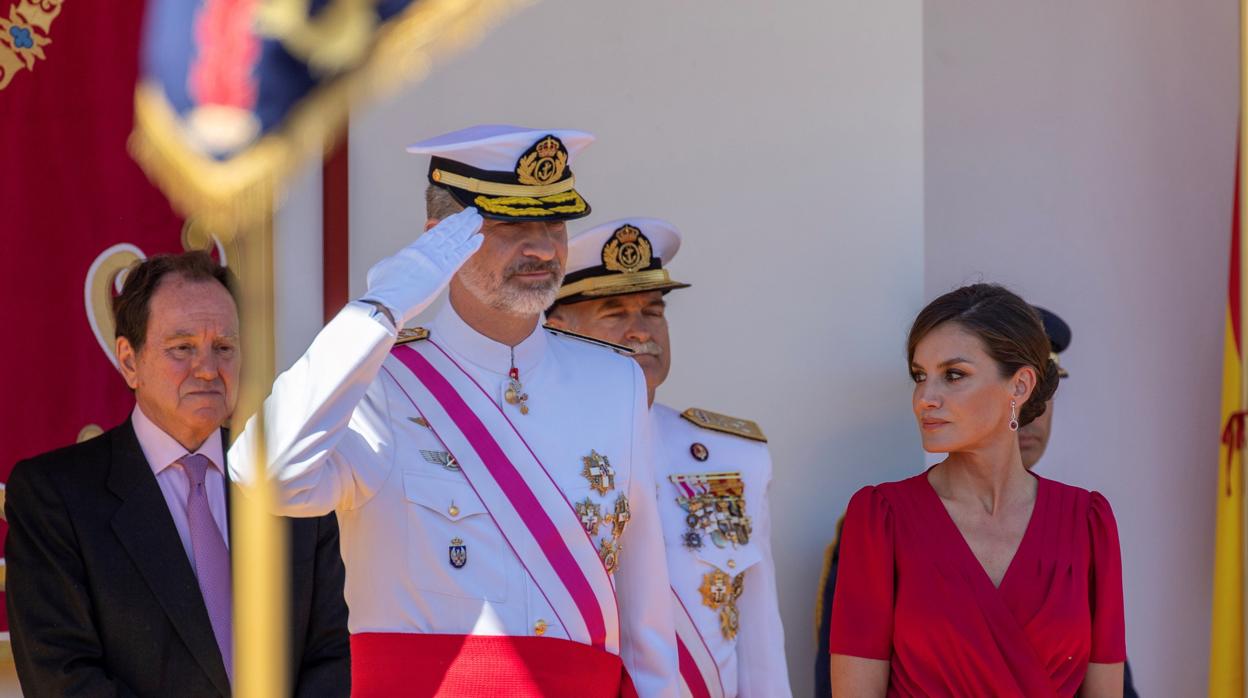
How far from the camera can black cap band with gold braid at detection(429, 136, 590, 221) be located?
320cm

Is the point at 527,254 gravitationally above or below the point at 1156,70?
below

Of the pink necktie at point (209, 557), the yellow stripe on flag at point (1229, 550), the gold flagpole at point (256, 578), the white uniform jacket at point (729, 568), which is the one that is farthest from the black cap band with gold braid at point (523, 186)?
the yellow stripe on flag at point (1229, 550)

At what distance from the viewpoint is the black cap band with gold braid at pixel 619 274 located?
418cm

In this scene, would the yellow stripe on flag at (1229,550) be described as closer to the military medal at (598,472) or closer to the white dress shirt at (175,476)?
the military medal at (598,472)

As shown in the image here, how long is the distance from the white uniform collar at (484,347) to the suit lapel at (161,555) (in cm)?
56

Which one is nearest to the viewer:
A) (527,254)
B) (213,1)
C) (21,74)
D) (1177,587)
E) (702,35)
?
(213,1)

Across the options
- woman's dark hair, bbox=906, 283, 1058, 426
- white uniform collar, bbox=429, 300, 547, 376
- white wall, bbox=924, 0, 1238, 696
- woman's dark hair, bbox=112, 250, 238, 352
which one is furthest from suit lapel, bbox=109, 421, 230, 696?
white wall, bbox=924, 0, 1238, 696

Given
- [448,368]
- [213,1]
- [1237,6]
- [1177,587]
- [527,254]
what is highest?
[1237,6]

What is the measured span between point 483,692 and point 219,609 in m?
0.54

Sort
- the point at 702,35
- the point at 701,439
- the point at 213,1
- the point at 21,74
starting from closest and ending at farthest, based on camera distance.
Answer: the point at 213,1
the point at 21,74
the point at 701,439
the point at 702,35

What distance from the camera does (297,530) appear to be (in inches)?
129

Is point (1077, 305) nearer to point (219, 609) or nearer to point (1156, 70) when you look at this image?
point (1156, 70)

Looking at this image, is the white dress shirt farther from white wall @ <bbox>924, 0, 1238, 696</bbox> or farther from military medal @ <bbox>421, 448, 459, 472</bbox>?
white wall @ <bbox>924, 0, 1238, 696</bbox>

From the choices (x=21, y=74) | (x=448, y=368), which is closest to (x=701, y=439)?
(x=448, y=368)
